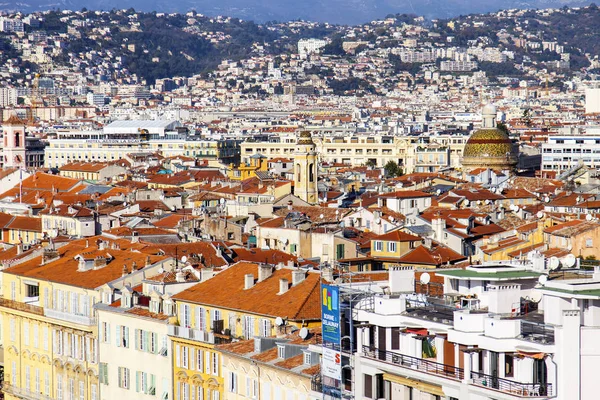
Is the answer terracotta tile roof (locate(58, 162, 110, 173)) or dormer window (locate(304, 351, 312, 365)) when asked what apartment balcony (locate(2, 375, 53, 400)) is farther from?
terracotta tile roof (locate(58, 162, 110, 173))

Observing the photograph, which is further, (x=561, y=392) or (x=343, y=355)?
(x=343, y=355)

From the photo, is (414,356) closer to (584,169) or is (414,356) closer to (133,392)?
(133,392)

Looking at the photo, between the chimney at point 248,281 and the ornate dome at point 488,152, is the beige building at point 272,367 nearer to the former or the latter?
the chimney at point 248,281

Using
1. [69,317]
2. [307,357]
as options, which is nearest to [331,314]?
[307,357]

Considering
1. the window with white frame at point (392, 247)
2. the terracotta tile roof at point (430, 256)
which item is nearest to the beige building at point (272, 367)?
the terracotta tile roof at point (430, 256)

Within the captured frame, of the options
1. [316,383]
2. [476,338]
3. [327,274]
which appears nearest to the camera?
[476,338]

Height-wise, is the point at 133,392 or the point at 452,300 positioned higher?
the point at 452,300

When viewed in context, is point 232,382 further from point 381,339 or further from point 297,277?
point 381,339

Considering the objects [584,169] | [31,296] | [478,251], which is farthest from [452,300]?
[584,169]
